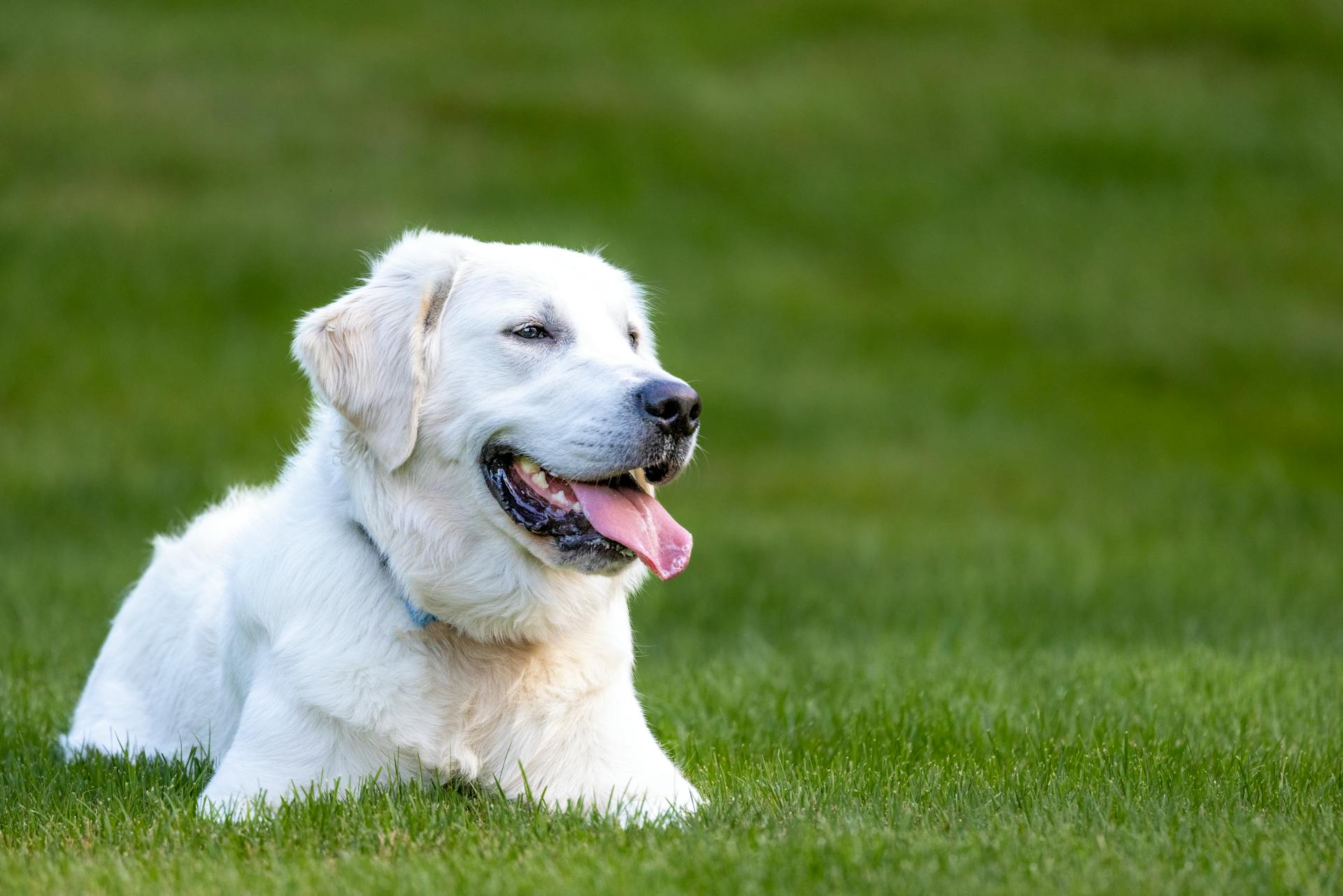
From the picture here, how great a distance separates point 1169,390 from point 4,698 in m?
14.1

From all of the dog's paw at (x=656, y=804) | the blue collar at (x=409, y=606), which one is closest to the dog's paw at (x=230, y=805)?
the blue collar at (x=409, y=606)

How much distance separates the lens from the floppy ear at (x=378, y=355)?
4.66 meters

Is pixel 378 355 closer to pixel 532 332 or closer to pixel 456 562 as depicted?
pixel 532 332

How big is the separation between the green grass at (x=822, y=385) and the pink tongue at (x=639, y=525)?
77 cm

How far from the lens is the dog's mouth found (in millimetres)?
4531

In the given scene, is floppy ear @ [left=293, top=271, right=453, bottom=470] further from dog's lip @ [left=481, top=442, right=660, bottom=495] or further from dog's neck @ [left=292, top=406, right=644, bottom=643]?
dog's lip @ [left=481, top=442, right=660, bottom=495]

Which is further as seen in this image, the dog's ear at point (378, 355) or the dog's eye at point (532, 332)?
the dog's eye at point (532, 332)

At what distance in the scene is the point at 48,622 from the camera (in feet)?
27.9

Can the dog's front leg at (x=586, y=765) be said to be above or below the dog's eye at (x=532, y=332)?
below

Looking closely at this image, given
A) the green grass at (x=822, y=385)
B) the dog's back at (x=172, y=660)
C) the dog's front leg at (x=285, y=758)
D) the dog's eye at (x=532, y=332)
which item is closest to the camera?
the green grass at (x=822, y=385)

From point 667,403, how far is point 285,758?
156 centimetres

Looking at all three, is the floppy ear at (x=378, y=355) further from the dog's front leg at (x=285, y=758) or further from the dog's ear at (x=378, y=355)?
the dog's front leg at (x=285, y=758)

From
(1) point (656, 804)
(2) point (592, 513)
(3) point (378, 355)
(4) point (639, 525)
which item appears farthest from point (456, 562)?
(1) point (656, 804)

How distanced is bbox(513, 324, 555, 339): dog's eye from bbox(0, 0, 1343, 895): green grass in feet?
4.83
